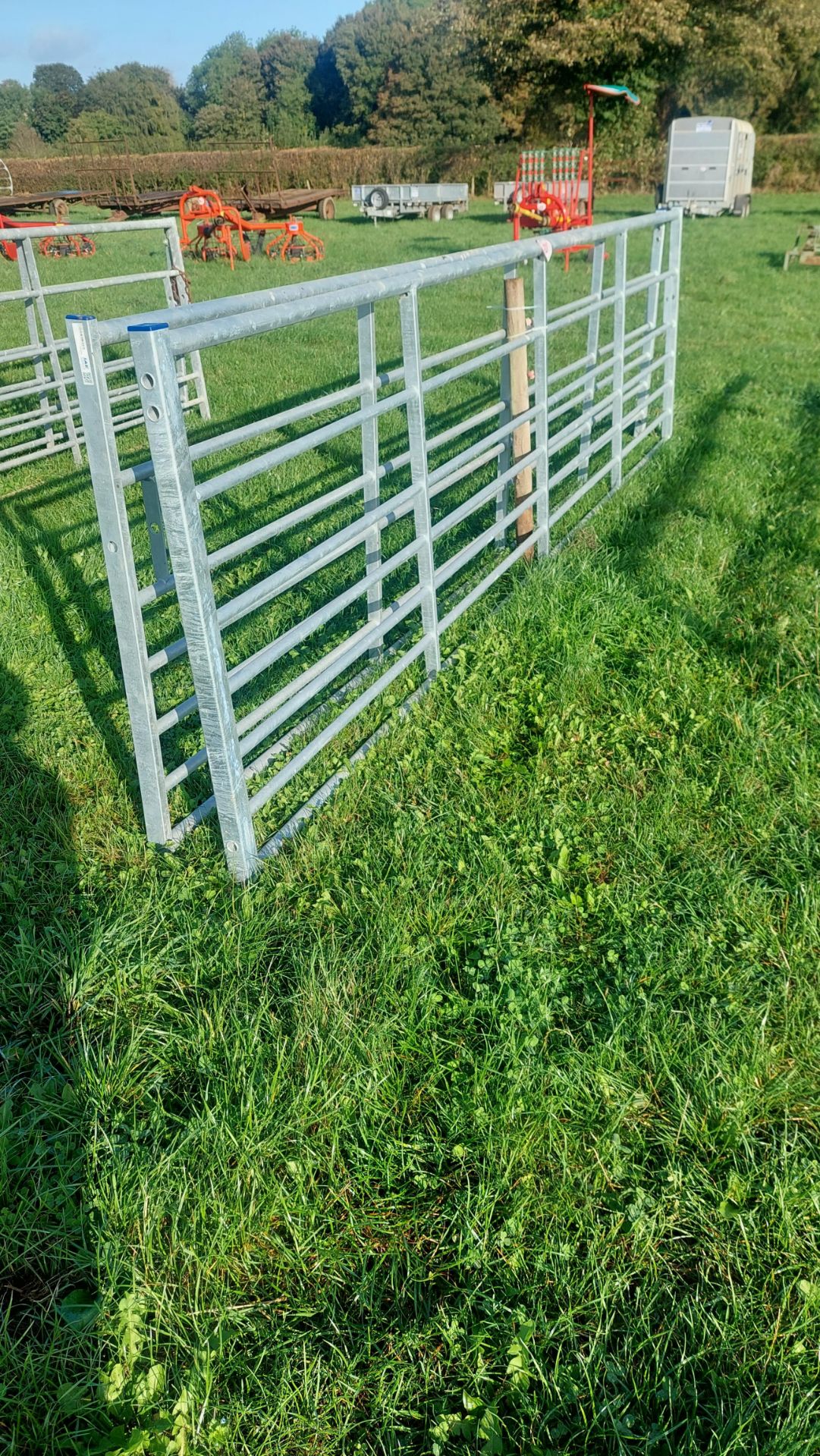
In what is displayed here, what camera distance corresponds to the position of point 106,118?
7125 cm

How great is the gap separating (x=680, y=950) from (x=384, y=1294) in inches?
43.5

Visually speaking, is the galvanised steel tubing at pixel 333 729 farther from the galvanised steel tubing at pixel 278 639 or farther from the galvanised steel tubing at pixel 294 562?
the galvanised steel tubing at pixel 294 562

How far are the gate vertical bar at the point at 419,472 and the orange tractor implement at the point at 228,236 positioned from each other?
657 inches

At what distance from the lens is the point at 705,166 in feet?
86.9

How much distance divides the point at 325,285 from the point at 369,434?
1.86 ft

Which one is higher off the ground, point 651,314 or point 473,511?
point 651,314

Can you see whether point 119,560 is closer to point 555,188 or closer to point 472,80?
point 555,188

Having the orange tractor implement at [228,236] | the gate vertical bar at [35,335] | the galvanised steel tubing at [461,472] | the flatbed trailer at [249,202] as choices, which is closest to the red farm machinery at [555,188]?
the orange tractor implement at [228,236]

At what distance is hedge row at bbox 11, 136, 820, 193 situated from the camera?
1428 inches

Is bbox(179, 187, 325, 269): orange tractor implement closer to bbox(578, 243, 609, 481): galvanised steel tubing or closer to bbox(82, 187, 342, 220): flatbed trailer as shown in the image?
bbox(82, 187, 342, 220): flatbed trailer

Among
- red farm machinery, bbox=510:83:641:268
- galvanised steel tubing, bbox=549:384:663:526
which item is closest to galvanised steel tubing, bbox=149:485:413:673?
galvanised steel tubing, bbox=549:384:663:526

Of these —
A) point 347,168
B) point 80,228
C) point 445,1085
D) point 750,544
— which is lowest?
point 750,544

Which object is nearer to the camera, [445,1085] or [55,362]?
[445,1085]

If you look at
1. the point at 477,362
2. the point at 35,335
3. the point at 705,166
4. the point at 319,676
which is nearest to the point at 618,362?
the point at 477,362
